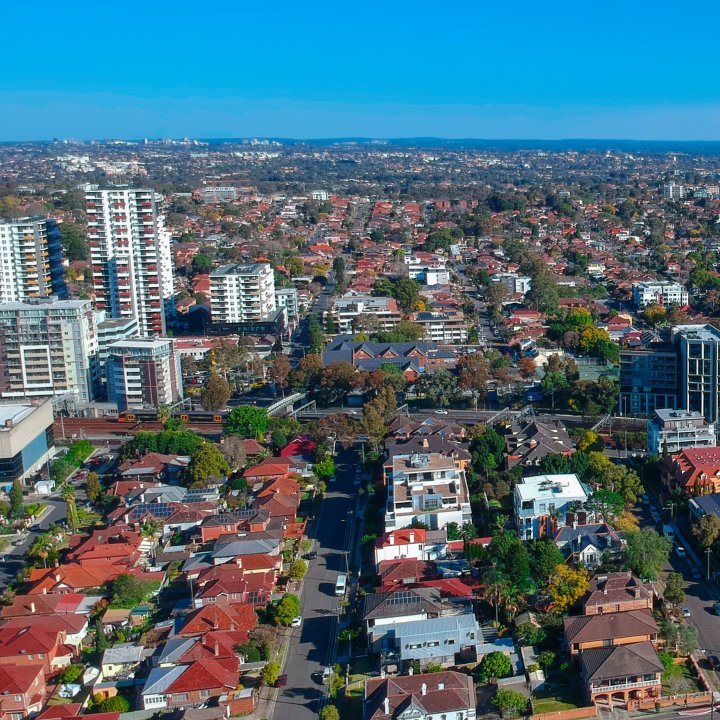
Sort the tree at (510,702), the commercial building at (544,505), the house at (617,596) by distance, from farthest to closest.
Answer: the commercial building at (544,505) < the house at (617,596) < the tree at (510,702)

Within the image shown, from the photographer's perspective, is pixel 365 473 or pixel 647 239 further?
pixel 647 239

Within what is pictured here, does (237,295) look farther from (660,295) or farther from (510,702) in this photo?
(510,702)

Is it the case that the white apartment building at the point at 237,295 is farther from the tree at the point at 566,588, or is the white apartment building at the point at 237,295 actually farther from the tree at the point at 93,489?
the tree at the point at 566,588

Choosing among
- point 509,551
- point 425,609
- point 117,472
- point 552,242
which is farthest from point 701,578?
point 552,242

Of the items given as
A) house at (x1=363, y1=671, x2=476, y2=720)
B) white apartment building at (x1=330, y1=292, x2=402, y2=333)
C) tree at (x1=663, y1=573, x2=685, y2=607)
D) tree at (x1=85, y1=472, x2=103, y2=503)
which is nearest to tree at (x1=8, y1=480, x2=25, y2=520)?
tree at (x1=85, y1=472, x2=103, y2=503)

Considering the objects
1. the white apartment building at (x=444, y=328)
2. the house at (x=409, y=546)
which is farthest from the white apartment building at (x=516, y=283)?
the house at (x=409, y=546)

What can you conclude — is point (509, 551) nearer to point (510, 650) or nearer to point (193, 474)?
point (510, 650)

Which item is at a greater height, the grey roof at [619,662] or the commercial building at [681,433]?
the commercial building at [681,433]
